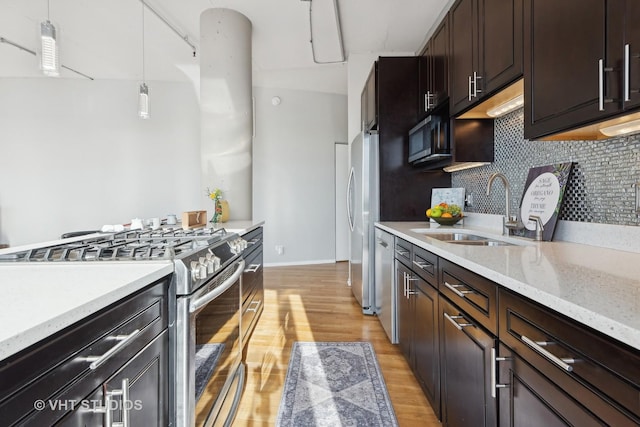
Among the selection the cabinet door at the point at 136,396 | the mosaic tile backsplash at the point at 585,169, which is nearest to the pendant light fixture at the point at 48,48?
the cabinet door at the point at 136,396

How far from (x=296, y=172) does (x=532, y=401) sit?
16.5ft

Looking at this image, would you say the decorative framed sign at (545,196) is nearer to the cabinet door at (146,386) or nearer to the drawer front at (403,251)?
the drawer front at (403,251)

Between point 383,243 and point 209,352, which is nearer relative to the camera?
point 209,352

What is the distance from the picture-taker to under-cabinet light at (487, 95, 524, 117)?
5.98 ft

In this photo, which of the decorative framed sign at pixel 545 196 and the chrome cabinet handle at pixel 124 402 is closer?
the chrome cabinet handle at pixel 124 402

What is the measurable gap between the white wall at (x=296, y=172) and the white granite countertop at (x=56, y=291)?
14.9 feet

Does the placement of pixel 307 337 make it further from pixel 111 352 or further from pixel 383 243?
pixel 111 352

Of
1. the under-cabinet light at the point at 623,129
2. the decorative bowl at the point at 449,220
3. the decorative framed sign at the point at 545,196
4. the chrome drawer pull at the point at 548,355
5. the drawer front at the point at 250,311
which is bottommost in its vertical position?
the drawer front at the point at 250,311

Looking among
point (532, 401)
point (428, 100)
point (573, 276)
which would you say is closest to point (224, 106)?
point (428, 100)

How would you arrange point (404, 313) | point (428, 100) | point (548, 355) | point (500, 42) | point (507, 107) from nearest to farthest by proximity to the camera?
point (548, 355), point (500, 42), point (507, 107), point (404, 313), point (428, 100)

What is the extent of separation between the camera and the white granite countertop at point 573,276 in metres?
0.61

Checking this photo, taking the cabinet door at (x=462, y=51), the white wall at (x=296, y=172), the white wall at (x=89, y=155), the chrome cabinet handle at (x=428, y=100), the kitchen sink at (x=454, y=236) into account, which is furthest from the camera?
the white wall at (x=296, y=172)

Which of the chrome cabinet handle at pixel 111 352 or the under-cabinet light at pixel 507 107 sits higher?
the under-cabinet light at pixel 507 107

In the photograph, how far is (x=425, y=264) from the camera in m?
1.71
